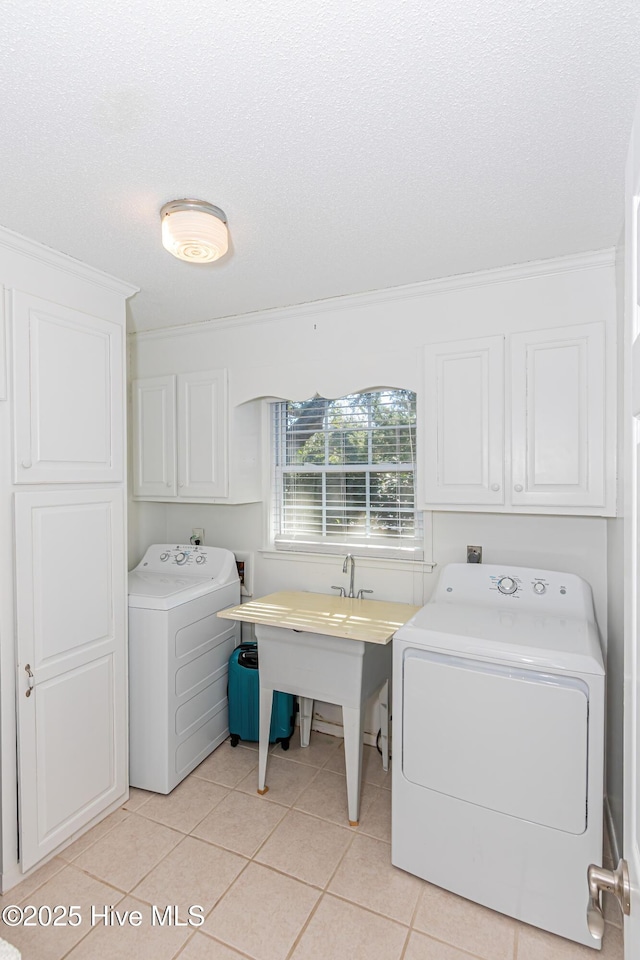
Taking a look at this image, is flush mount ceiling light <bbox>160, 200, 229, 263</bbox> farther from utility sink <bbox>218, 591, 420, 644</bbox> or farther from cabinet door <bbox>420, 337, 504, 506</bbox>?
utility sink <bbox>218, 591, 420, 644</bbox>

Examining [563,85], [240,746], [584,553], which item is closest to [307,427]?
[584,553]

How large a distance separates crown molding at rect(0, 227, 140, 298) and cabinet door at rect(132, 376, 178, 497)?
757 millimetres

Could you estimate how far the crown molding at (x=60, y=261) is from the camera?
1.88 metres

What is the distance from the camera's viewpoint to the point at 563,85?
1.19m

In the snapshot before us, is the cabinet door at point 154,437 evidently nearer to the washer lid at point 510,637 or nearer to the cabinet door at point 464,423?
the cabinet door at point 464,423

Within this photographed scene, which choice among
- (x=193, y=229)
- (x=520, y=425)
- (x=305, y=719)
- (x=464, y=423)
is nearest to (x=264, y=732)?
(x=305, y=719)

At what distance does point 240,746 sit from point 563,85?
312cm

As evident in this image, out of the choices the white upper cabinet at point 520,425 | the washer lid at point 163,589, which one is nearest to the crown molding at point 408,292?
the white upper cabinet at point 520,425

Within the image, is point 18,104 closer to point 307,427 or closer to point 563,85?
point 563,85

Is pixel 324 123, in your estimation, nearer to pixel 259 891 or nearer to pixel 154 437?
pixel 154 437

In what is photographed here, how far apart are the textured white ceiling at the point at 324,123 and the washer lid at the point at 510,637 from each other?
1508 millimetres

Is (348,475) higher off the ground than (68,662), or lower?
higher

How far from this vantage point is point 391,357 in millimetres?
2537

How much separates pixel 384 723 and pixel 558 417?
1783mm
